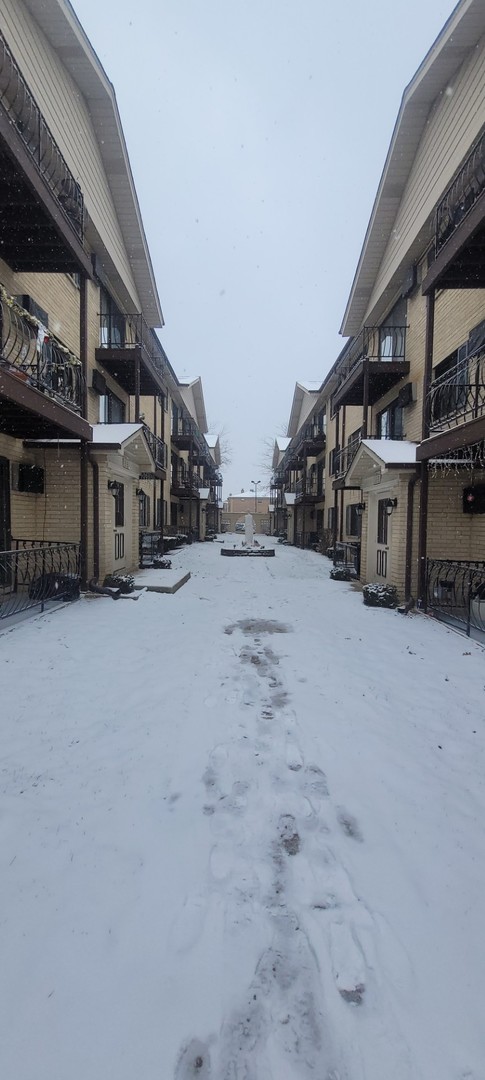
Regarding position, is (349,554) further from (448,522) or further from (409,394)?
(448,522)

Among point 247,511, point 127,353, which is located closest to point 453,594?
point 127,353

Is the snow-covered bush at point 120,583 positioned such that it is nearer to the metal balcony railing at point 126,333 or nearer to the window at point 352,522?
the metal balcony railing at point 126,333

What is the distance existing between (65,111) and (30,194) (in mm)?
5560

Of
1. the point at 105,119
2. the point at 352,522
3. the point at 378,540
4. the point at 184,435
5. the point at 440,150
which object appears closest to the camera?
the point at 440,150

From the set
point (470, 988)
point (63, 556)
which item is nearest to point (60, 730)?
point (470, 988)

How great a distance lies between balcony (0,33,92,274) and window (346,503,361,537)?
13956mm

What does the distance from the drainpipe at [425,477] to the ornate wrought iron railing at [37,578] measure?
286 inches

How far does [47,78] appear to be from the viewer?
9.45 m

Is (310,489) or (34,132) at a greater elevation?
(34,132)

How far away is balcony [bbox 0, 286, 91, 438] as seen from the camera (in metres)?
6.66

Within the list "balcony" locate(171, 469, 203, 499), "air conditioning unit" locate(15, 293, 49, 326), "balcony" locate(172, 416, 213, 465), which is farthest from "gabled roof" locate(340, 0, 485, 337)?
"balcony" locate(171, 469, 203, 499)

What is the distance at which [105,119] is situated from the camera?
39.0 ft

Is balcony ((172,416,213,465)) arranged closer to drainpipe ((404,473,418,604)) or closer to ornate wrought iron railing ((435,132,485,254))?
drainpipe ((404,473,418,604))

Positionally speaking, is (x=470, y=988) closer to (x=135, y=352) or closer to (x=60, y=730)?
(x=60, y=730)
